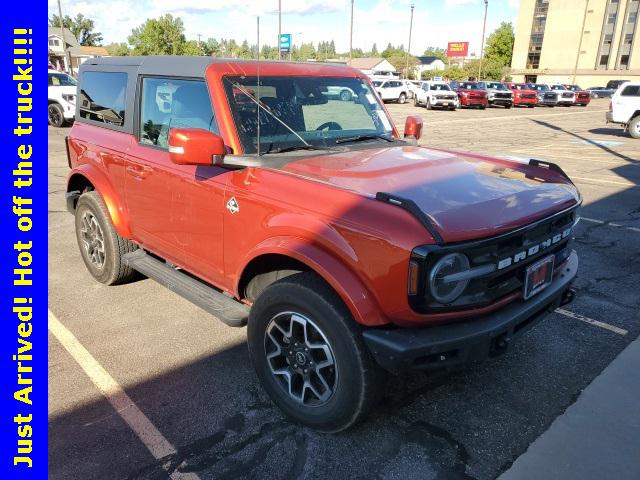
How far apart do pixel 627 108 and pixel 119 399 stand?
18.7 m

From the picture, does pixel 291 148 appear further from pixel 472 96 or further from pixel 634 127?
pixel 472 96

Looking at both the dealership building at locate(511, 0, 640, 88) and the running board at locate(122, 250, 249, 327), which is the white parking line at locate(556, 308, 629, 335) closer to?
the running board at locate(122, 250, 249, 327)

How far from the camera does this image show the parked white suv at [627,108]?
16.5m

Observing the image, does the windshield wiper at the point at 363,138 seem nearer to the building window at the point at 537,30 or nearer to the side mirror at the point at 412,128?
the side mirror at the point at 412,128

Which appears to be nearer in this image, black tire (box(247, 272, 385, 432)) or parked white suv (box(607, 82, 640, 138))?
black tire (box(247, 272, 385, 432))

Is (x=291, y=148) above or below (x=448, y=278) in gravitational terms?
above

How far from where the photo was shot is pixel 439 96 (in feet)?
99.9

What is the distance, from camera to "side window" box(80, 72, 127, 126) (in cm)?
416

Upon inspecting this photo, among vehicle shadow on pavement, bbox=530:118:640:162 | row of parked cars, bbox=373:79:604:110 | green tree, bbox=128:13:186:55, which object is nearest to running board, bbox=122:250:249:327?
vehicle shadow on pavement, bbox=530:118:640:162

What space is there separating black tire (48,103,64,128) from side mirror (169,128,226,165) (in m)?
15.8

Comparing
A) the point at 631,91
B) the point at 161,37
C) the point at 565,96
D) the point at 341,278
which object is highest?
the point at 161,37

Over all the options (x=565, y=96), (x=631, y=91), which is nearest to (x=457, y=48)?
(x=565, y=96)

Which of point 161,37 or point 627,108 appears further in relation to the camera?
point 161,37
